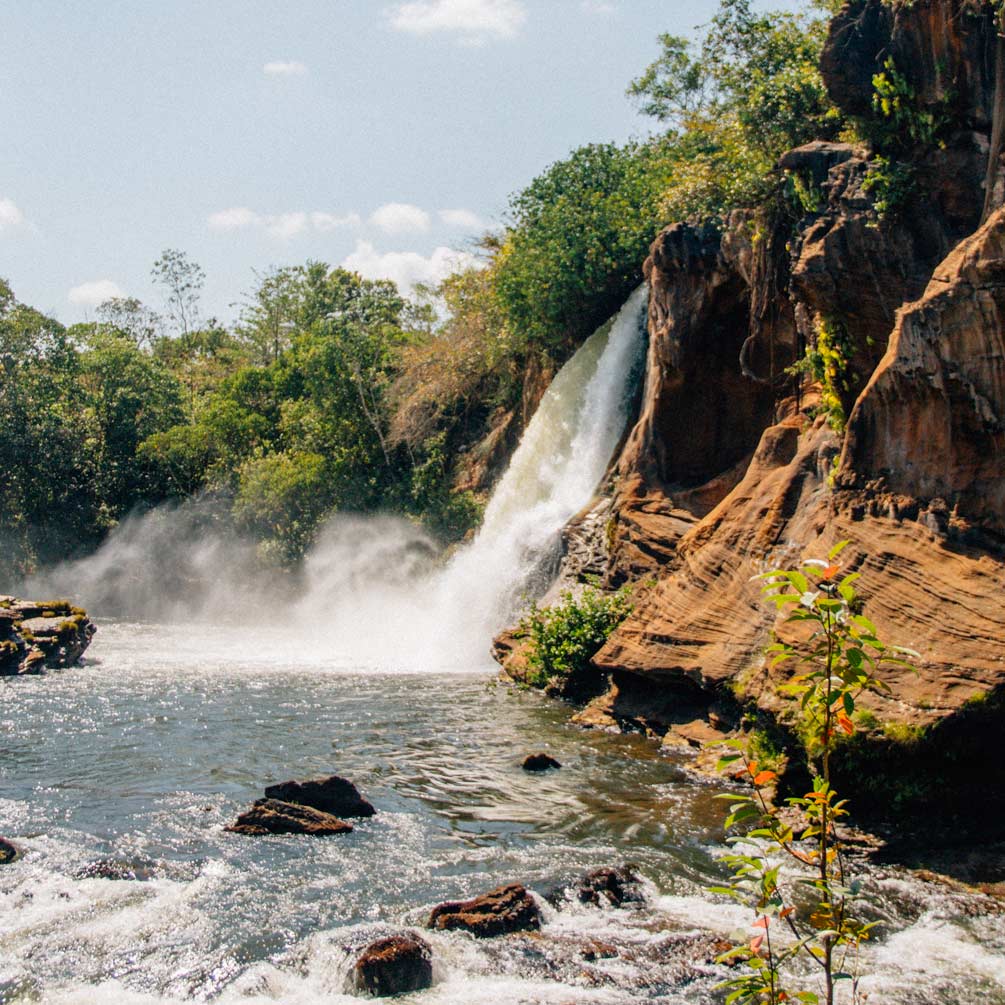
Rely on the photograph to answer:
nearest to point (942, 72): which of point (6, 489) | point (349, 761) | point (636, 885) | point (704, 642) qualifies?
point (704, 642)

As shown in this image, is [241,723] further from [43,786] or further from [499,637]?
[499,637]

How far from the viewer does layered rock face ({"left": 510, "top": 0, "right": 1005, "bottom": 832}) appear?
31.1 ft

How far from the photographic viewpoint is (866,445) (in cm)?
1111

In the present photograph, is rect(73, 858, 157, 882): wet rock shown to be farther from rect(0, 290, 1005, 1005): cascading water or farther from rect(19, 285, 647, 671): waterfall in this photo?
rect(19, 285, 647, 671): waterfall

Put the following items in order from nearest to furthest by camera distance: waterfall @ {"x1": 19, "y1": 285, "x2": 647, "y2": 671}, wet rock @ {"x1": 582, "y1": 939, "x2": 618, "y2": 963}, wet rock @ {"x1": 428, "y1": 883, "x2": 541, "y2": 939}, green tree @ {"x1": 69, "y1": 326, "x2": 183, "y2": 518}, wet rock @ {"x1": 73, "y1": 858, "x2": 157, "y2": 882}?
wet rock @ {"x1": 582, "y1": 939, "x2": 618, "y2": 963} → wet rock @ {"x1": 428, "y1": 883, "x2": 541, "y2": 939} → wet rock @ {"x1": 73, "y1": 858, "x2": 157, "y2": 882} → waterfall @ {"x1": 19, "y1": 285, "x2": 647, "y2": 671} → green tree @ {"x1": 69, "y1": 326, "x2": 183, "y2": 518}

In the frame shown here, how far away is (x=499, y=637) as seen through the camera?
1909cm

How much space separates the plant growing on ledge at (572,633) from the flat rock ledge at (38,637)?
9.52 meters

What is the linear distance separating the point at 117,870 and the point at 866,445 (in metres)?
8.09

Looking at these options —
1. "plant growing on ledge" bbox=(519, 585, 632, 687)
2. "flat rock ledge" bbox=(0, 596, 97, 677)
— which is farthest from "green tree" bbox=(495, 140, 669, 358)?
"flat rock ledge" bbox=(0, 596, 97, 677)

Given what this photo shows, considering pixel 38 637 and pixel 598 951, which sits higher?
pixel 598 951

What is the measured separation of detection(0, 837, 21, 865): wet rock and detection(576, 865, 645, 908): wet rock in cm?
461

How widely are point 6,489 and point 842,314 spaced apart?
33.9 meters

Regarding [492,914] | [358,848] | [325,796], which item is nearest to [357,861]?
[358,848]

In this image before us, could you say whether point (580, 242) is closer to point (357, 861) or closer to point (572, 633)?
point (572, 633)
